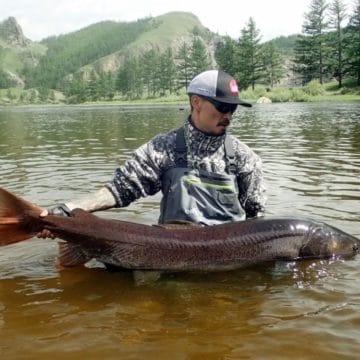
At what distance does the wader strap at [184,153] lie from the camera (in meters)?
5.14

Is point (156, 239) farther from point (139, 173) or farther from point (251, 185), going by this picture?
point (251, 185)

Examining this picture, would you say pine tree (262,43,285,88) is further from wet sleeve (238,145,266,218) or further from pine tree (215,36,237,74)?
wet sleeve (238,145,266,218)

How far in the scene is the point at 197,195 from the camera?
4.99 m

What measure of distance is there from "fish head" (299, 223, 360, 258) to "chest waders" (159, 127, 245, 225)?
0.78 metres

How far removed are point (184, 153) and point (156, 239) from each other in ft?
3.64

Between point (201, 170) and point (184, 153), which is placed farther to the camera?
point (184, 153)

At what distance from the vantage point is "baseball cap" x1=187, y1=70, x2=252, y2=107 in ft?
15.9

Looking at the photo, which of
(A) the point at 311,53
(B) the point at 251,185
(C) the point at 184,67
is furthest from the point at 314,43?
(B) the point at 251,185

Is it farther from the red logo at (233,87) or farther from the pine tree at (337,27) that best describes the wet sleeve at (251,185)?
the pine tree at (337,27)

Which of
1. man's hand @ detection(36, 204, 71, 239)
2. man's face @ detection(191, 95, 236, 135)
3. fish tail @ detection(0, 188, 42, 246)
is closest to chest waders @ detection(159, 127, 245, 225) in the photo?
man's face @ detection(191, 95, 236, 135)

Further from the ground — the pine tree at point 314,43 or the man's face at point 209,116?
the pine tree at point 314,43

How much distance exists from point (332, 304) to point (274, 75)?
303 feet

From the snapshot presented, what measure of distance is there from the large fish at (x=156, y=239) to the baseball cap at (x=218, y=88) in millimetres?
1240

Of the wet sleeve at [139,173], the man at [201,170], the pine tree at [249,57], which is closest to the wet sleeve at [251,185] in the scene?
the man at [201,170]
